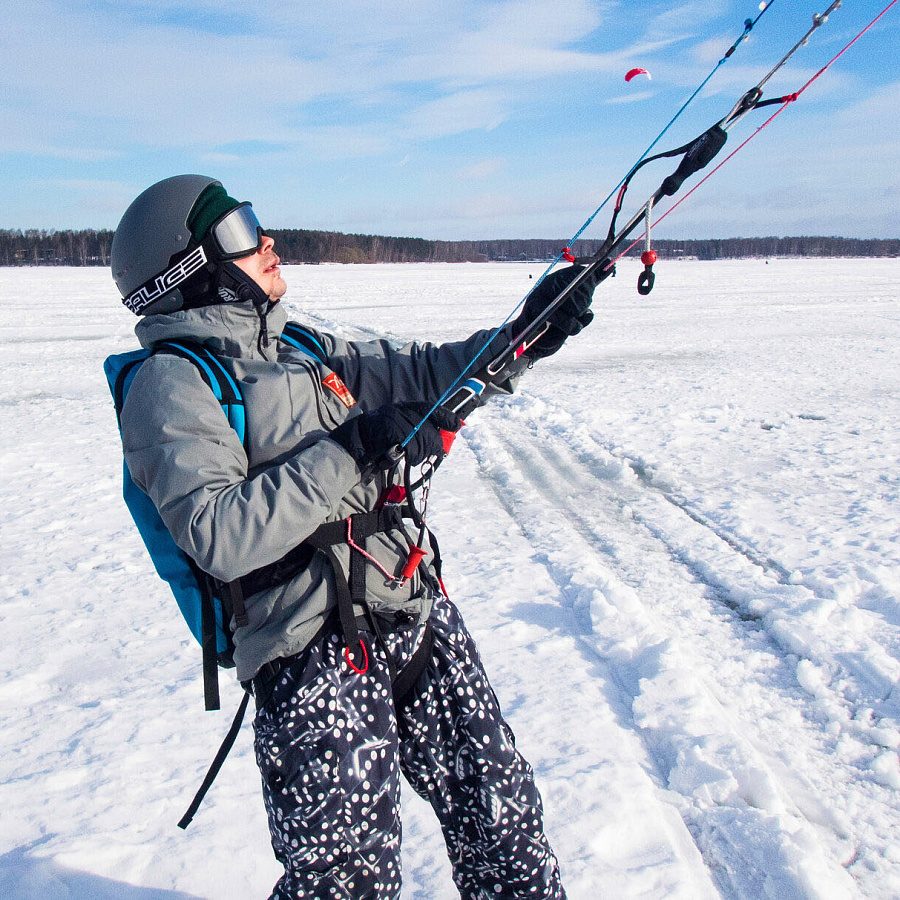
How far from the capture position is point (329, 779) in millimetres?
1494

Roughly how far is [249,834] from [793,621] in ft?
8.03

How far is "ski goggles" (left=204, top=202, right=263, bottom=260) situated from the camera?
169 centimetres

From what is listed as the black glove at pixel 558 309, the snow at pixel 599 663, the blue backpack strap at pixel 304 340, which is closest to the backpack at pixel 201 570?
the blue backpack strap at pixel 304 340

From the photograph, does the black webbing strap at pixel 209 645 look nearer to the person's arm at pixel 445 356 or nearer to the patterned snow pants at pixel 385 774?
the patterned snow pants at pixel 385 774

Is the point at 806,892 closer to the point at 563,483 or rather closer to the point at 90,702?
the point at 90,702

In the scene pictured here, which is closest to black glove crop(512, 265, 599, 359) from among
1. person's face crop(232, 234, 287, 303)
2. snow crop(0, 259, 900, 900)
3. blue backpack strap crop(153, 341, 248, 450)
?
person's face crop(232, 234, 287, 303)

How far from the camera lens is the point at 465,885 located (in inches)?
69.8

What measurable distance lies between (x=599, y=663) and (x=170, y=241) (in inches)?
95.0

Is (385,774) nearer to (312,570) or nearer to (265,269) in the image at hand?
(312,570)

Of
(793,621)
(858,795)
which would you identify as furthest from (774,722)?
(793,621)

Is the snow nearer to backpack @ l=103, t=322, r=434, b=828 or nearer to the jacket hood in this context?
backpack @ l=103, t=322, r=434, b=828

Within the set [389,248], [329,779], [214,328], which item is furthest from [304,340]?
[389,248]

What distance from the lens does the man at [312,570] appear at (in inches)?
56.9

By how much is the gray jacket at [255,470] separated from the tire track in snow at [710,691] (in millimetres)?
1324
